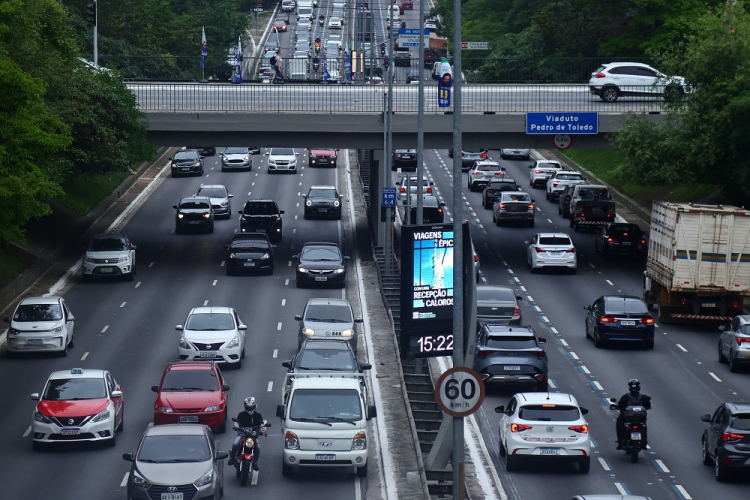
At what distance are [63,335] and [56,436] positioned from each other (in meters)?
9.34


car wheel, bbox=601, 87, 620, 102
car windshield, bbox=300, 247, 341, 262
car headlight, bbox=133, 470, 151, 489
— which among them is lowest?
car windshield, bbox=300, 247, 341, 262

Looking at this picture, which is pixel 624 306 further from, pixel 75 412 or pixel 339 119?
pixel 339 119

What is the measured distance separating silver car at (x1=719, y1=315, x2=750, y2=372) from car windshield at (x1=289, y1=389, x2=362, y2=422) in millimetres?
12997

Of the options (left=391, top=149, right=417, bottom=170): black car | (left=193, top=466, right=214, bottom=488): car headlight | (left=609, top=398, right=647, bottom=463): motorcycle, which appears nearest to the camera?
(left=193, top=466, right=214, bottom=488): car headlight

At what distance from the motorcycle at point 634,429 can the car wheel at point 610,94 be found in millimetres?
34211

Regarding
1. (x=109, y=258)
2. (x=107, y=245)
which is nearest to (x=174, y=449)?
(x=109, y=258)

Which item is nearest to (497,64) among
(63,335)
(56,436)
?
(63,335)

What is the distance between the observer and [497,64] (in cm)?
9369

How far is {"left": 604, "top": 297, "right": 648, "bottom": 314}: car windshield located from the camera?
3601cm

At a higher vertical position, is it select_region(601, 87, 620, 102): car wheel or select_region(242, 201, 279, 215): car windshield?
select_region(601, 87, 620, 102): car wheel

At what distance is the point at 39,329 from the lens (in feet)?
113

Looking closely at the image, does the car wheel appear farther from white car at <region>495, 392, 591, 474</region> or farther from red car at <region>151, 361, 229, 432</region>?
white car at <region>495, 392, 591, 474</region>

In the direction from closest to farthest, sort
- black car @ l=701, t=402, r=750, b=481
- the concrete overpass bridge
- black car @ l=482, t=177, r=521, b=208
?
1. black car @ l=701, t=402, r=750, b=481
2. the concrete overpass bridge
3. black car @ l=482, t=177, r=521, b=208

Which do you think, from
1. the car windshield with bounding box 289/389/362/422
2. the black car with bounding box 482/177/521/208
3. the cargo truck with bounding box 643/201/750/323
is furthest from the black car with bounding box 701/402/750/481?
the black car with bounding box 482/177/521/208
